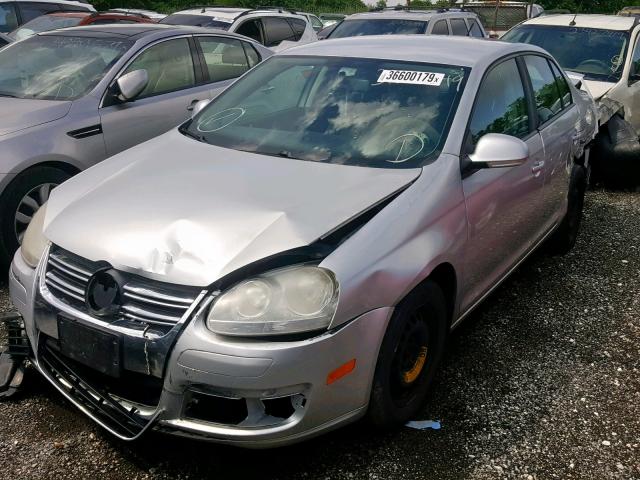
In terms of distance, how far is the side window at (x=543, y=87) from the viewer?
418 cm

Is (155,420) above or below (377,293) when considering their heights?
below

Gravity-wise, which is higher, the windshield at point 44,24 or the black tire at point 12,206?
the windshield at point 44,24

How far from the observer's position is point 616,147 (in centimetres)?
666

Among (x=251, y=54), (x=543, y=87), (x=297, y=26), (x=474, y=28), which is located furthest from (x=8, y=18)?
(x=543, y=87)

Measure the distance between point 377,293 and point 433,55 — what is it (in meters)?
1.73

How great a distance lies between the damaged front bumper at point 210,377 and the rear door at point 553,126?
7.11ft

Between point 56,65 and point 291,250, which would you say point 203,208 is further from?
point 56,65

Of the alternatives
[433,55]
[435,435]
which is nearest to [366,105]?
[433,55]

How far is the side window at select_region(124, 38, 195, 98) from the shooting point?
5.30 metres

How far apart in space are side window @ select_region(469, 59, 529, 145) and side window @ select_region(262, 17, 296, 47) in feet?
24.7

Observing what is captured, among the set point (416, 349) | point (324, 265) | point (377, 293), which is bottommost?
point (416, 349)

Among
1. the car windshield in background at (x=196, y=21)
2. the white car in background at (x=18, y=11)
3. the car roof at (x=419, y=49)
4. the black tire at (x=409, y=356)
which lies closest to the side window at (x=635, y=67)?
the car roof at (x=419, y=49)

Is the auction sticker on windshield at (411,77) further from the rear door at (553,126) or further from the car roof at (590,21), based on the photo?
the car roof at (590,21)

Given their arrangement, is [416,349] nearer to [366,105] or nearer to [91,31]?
[366,105]
